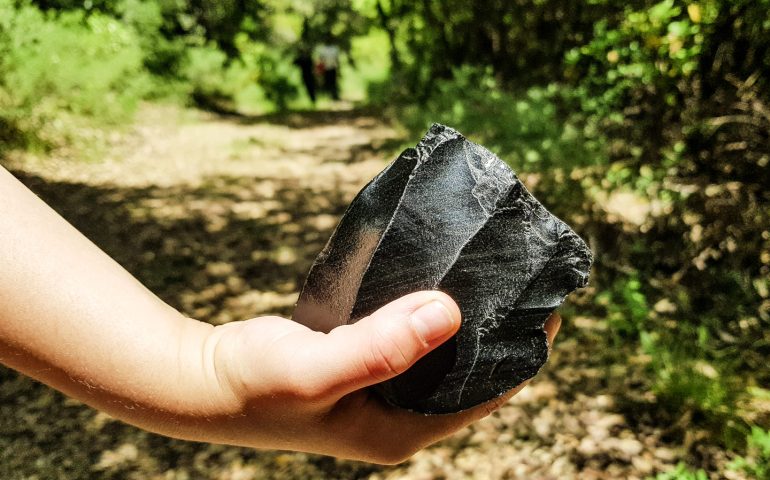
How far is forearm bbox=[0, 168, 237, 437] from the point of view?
39.6 inches

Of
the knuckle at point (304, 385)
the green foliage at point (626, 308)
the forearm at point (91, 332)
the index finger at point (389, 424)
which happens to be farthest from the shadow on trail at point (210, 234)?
the knuckle at point (304, 385)

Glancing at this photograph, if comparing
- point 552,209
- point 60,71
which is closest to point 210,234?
point 552,209

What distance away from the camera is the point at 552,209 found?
4.97 meters

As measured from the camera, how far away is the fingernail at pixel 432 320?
1123 mm

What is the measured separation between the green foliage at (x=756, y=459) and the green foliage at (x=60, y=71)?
290 inches

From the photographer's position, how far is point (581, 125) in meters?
5.54

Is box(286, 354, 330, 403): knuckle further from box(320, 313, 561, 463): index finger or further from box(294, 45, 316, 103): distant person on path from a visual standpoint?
box(294, 45, 316, 103): distant person on path

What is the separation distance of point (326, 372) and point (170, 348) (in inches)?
13.7

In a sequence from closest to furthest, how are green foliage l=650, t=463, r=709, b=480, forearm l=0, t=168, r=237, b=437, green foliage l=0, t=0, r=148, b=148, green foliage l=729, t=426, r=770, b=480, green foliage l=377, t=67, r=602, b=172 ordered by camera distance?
forearm l=0, t=168, r=237, b=437 < green foliage l=729, t=426, r=770, b=480 < green foliage l=650, t=463, r=709, b=480 < green foliage l=377, t=67, r=602, b=172 < green foliage l=0, t=0, r=148, b=148

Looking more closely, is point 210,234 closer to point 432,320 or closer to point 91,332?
point 91,332

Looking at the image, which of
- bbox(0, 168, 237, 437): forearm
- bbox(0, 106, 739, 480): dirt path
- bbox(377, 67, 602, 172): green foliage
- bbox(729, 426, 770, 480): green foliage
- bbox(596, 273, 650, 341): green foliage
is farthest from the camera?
bbox(377, 67, 602, 172): green foliage

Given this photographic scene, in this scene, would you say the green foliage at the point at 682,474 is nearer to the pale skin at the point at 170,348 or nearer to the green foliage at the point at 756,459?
the green foliage at the point at 756,459

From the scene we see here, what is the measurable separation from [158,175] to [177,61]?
689 centimetres

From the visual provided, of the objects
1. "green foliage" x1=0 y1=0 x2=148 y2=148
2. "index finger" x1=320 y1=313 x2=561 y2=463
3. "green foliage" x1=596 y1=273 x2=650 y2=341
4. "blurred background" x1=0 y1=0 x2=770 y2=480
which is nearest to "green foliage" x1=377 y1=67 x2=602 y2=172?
"blurred background" x1=0 y1=0 x2=770 y2=480
